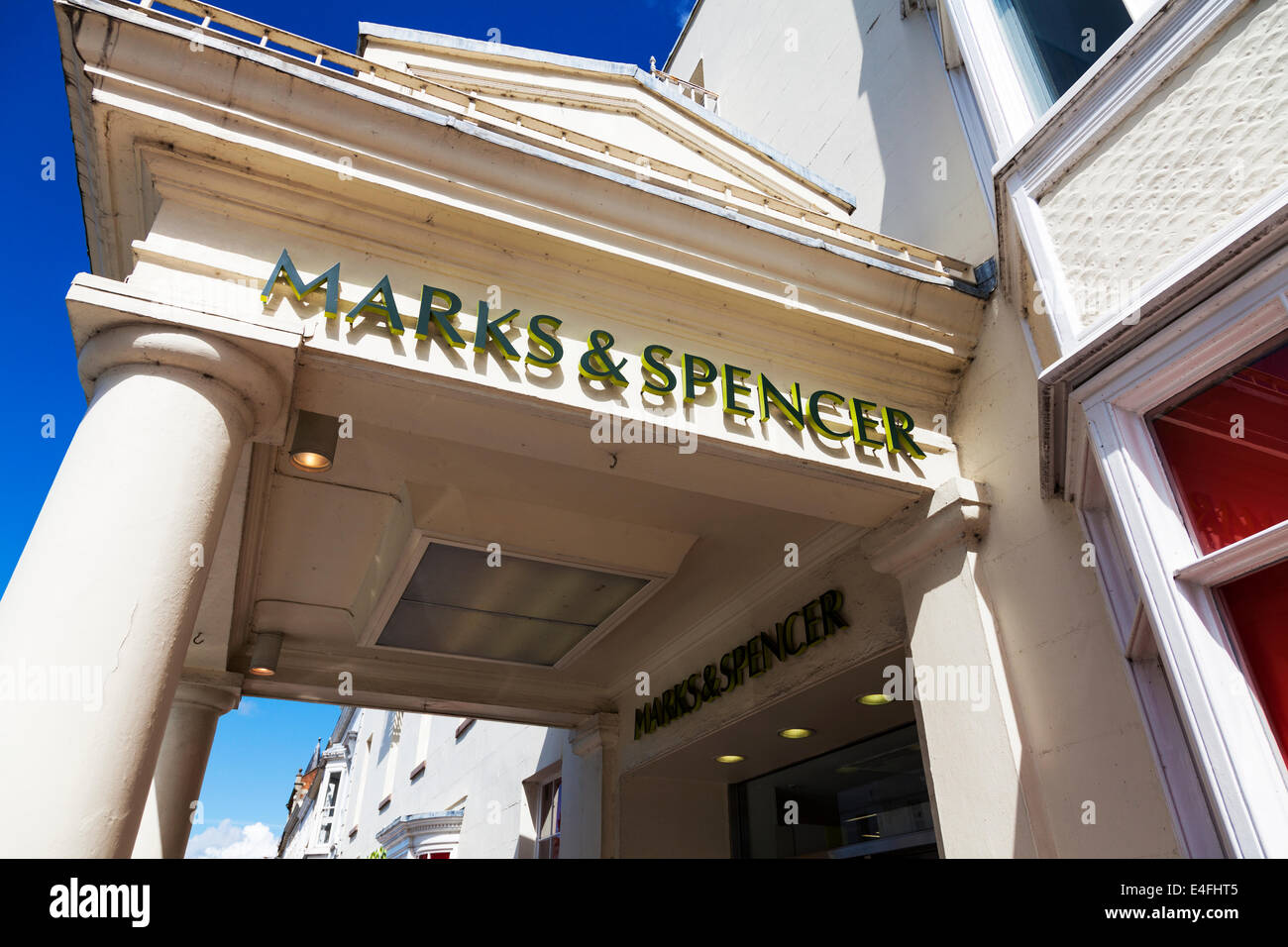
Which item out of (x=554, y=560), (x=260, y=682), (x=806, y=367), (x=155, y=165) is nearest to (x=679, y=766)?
(x=554, y=560)

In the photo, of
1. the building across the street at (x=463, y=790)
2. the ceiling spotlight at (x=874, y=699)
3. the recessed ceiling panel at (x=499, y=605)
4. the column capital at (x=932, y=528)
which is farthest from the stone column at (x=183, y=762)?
the column capital at (x=932, y=528)

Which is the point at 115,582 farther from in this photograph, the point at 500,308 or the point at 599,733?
the point at 599,733

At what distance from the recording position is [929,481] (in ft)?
14.8

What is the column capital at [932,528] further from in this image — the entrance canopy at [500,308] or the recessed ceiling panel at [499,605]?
the recessed ceiling panel at [499,605]

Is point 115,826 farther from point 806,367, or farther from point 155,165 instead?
point 806,367

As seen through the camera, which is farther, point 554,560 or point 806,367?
point 554,560

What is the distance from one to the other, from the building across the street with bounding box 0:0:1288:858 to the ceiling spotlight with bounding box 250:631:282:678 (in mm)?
27

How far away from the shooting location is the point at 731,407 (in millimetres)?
4094

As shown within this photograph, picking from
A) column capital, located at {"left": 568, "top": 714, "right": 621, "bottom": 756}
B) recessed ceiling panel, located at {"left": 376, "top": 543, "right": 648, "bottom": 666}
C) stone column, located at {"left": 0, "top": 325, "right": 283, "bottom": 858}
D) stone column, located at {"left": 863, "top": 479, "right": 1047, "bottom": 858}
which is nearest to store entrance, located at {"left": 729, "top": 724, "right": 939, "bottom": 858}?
column capital, located at {"left": 568, "top": 714, "right": 621, "bottom": 756}

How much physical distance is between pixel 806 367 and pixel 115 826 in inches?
145

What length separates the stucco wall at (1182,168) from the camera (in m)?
2.67

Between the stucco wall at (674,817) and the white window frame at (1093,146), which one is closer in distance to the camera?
the white window frame at (1093,146)

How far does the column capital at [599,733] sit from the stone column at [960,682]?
4552 millimetres

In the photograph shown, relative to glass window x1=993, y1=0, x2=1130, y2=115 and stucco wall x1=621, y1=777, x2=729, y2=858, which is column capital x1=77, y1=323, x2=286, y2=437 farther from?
stucco wall x1=621, y1=777, x2=729, y2=858
